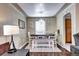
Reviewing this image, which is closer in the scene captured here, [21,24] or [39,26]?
[21,24]

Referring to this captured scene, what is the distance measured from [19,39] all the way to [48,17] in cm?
109

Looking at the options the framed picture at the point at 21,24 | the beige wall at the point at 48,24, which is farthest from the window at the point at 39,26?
the framed picture at the point at 21,24

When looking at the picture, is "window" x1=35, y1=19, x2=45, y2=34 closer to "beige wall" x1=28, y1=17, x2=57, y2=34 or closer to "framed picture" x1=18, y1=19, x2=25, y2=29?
"beige wall" x1=28, y1=17, x2=57, y2=34

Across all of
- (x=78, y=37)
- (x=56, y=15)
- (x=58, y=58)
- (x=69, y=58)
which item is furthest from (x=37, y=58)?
(x=56, y=15)

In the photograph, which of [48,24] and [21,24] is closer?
[21,24]

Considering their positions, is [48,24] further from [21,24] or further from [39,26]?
[21,24]

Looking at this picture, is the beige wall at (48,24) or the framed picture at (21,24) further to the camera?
the beige wall at (48,24)

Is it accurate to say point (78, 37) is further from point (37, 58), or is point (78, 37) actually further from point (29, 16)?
point (37, 58)

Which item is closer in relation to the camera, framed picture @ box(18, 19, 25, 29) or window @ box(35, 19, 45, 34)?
framed picture @ box(18, 19, 25, 29)

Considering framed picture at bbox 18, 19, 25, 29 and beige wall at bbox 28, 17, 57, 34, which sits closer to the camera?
framed picture at bbox 18, 19, 25, 29

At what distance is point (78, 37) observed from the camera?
11.1 feet

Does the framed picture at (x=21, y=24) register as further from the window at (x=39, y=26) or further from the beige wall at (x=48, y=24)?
the window at (x=39, y=26)

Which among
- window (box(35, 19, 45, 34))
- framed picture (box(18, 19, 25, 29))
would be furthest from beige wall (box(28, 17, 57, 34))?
framed picture (box(18, 19, 25, 29))

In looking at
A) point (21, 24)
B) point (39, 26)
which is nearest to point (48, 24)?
point (39, 26)
